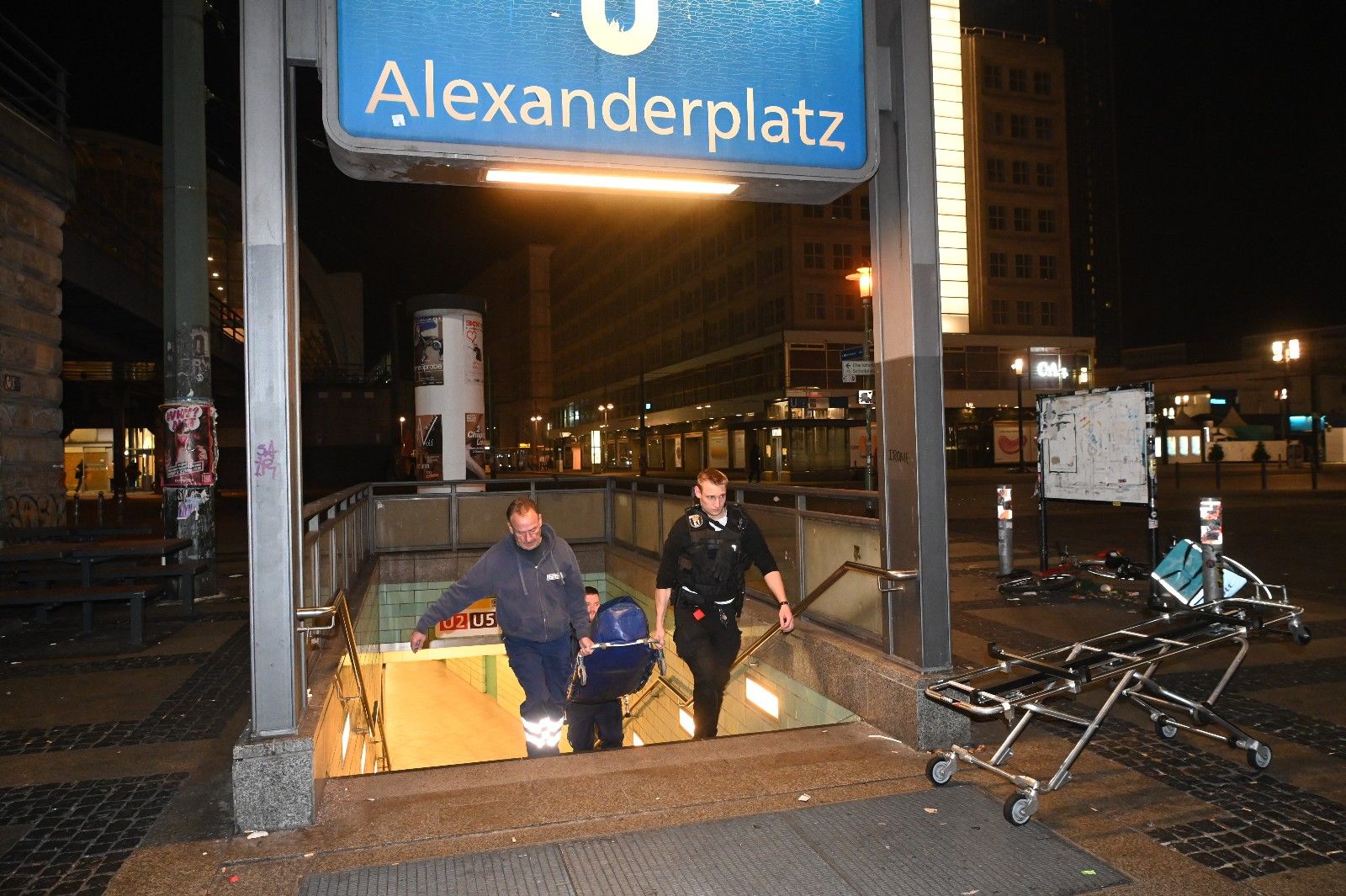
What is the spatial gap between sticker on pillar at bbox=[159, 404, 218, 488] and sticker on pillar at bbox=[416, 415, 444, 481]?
5.77 metres

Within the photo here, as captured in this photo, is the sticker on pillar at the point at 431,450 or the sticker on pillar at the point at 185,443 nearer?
the sticker on pillar at the point at 185,443

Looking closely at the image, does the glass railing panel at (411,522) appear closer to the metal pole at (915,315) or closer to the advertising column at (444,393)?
the advertising column at (444,393)

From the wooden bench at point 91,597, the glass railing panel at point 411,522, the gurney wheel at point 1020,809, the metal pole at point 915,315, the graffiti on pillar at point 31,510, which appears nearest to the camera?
the gurney wheel at point 1020,809

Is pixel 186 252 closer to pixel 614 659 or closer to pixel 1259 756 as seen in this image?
pixel 614 659

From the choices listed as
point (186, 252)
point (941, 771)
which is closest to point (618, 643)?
point (941, 771)

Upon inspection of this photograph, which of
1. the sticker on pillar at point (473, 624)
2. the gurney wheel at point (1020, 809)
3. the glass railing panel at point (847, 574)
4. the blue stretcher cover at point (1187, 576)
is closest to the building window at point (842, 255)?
the sticker on pillar at point (473, 624)

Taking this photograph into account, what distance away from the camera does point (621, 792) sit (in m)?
4.71

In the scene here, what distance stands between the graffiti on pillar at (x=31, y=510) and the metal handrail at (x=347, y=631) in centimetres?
559

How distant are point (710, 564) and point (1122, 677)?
289cm

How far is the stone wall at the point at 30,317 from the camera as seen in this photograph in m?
11.4

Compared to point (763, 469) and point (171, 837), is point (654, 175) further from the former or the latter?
point (763, 469)

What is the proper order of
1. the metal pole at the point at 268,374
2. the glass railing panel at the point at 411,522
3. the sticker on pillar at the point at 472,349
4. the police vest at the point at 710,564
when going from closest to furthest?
the metal pole at the point at 268,374 → the police vest at the point at 710,564 → the glass railing panel at the point at 411,522 → the sticker on pillar at the point at 472,349

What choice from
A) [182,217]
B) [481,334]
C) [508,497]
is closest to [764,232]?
[481,334]

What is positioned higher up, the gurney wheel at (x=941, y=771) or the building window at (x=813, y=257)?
the building window at (x=813, y=257)
